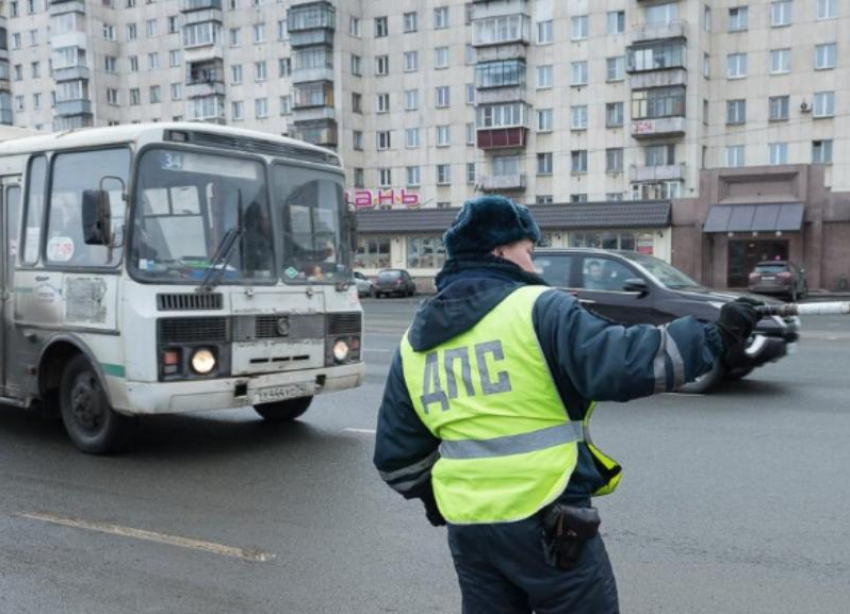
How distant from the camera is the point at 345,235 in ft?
26.6

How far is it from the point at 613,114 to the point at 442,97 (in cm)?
1183

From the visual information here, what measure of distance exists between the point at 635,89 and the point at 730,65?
18.5 ft

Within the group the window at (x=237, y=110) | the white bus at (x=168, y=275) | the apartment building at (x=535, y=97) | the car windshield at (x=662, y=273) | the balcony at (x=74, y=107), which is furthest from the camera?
the balcony at (x=74, y=107)

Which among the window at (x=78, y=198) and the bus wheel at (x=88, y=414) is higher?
the window at (x=78, y=198)

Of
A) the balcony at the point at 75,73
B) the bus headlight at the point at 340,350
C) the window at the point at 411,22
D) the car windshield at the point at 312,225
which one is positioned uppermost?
the window at the point at 411,22

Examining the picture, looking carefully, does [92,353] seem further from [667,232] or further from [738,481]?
[667,232]

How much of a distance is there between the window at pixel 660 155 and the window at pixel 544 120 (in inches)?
256

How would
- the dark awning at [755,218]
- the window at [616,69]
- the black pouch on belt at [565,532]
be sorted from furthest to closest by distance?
the window at [616,69]
the dark awning at [755,218]
the black pouch on belt at [565,532]

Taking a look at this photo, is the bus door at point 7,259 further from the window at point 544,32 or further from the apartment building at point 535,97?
the window at point 544,32

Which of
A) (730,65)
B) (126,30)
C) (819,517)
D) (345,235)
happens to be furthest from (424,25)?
(819,517)

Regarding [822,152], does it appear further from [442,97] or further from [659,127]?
[442,97]

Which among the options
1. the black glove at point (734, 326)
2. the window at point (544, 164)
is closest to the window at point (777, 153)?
the window at point (544, 164)

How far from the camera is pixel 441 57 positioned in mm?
55250

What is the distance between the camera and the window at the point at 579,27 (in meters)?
50.2
